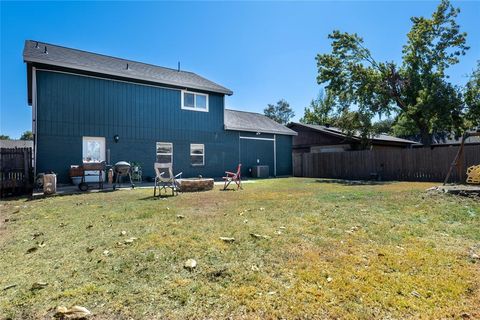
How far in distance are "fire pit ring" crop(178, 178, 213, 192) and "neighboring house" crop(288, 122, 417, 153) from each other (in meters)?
13.6

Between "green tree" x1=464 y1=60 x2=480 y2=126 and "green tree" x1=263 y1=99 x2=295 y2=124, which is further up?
"green tree" x1=263 y1=99 x2=295 y2=124

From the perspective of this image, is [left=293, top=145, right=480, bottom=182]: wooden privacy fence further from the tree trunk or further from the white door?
the white door

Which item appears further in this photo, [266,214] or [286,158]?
[286,158]

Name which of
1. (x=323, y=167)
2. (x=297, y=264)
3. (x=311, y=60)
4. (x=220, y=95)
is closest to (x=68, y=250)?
(x=297, y=264)

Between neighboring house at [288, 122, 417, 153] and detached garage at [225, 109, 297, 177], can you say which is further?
neighboring house at [288, 122, 417, 153]

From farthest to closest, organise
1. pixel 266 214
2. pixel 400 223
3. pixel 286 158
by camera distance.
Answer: pixel 286 158
pixel 266 214
pixel 400 223

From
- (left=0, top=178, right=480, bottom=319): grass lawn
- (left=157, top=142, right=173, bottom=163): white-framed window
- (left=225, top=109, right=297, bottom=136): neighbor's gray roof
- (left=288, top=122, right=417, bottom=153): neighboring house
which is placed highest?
(left=225, top=109, right=297, bottom=136): neighbor's gray roof

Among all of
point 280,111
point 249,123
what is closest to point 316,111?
point 280,111

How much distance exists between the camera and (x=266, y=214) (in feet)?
17.8

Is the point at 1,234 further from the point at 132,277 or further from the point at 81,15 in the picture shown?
the point at 81,15

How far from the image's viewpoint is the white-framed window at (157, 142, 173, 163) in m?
14.3

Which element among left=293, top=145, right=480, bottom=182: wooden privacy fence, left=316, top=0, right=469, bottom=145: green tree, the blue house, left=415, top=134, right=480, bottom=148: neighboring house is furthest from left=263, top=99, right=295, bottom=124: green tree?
the blue house

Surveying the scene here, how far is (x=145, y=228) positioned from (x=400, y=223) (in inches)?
162

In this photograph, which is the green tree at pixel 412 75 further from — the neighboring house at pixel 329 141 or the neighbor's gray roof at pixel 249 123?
the neighbor's gray roof at pixel 249 123
